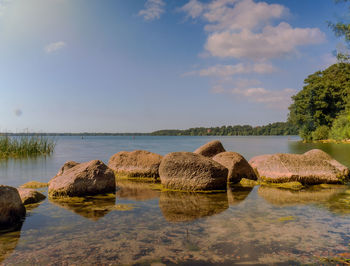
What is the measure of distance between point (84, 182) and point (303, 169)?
839 cm

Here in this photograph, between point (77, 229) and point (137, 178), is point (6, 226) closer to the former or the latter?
point (77, 229)

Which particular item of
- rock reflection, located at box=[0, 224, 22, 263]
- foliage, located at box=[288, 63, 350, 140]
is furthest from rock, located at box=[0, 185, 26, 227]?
foliage, located at box=[288, 63, 350, 140]

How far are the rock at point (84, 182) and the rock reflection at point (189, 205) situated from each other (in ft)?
6.70

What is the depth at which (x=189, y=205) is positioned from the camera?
7336 millimetres

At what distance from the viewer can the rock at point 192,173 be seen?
9.27 meters

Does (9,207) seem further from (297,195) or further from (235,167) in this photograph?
(235,167)

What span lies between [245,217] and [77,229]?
12.4 feet

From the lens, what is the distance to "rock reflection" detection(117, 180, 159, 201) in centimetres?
855

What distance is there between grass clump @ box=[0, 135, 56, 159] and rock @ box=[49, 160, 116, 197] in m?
15.9

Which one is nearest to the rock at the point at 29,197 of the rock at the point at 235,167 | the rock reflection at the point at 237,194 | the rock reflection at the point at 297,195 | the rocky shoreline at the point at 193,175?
the rocky shoreline at the point at 193,175

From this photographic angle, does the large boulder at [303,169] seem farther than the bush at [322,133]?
No

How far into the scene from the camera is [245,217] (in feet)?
20.3

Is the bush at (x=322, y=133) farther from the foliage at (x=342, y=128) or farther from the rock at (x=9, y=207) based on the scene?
the rock at (x=9, y=207)

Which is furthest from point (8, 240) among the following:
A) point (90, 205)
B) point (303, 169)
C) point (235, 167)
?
point (303, 169)
